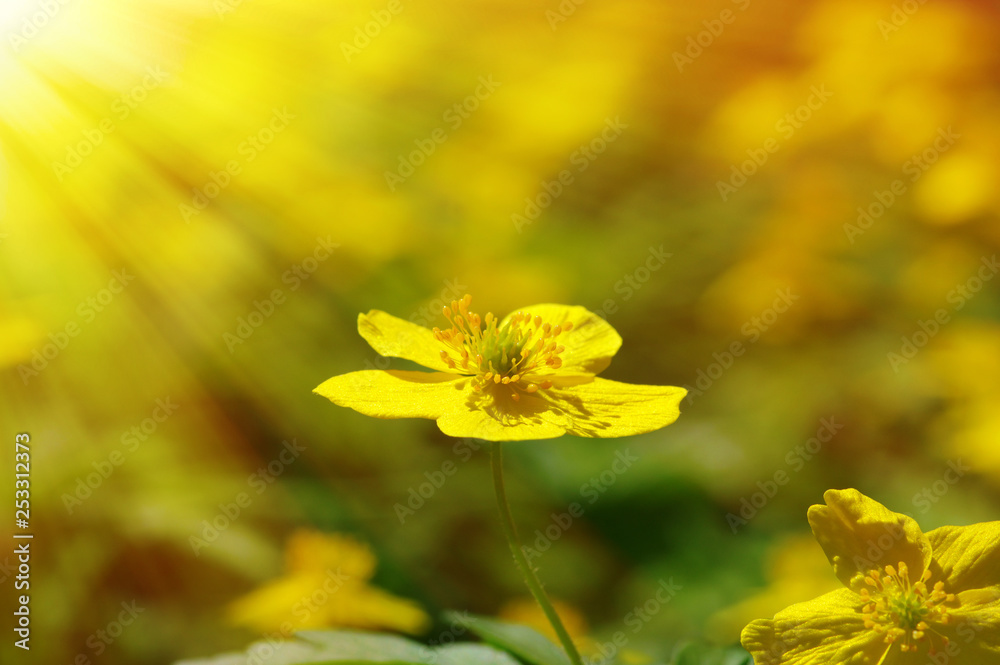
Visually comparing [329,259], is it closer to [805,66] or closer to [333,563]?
[333,563]

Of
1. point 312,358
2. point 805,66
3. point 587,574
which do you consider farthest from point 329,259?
point 805,66
